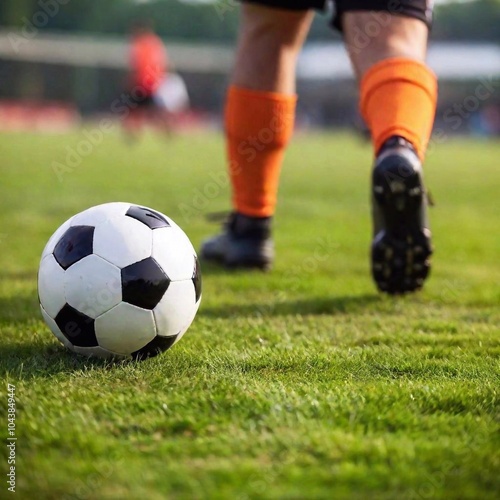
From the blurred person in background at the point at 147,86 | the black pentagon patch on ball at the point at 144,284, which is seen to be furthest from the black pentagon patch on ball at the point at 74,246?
the blurred person in background at the point at 147,86

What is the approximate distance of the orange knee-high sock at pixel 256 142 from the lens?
3.10 meters

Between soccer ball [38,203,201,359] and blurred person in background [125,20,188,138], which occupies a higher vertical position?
blurred person in background [125,20,188,138]


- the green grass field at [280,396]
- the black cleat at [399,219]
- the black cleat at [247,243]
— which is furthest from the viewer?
the black cleat at [247,243]

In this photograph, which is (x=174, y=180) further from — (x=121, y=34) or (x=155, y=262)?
(x=121, y=34)

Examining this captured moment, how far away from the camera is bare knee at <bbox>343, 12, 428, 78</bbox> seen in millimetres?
2535

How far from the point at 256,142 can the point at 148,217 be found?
1216 millimetres

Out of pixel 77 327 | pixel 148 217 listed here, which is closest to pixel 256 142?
pixel 148 217

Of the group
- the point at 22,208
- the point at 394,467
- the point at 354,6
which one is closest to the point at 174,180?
the point at 22,208

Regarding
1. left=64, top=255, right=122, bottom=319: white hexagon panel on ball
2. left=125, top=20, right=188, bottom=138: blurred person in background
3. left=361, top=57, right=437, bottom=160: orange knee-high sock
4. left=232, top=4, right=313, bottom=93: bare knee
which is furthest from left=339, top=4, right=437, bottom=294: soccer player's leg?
left=125, top=20, right=188, bottom=138: blurred person in background

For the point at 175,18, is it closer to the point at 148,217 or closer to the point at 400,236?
the point at 400,236

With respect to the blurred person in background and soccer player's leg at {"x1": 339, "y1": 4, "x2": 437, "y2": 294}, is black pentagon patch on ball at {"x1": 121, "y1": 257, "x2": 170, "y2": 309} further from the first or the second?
the blurred person in background

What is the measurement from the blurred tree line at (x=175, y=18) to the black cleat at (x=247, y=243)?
1834 inches

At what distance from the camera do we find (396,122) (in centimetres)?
243

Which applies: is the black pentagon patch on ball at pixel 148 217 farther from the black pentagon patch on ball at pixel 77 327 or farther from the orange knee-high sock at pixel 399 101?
the orange knee-high sock at pixel 399 101
